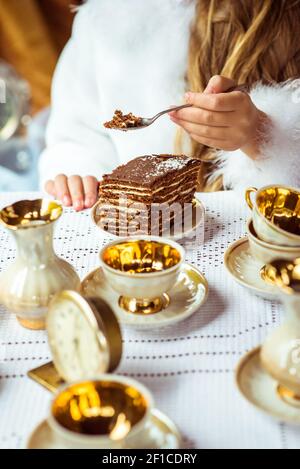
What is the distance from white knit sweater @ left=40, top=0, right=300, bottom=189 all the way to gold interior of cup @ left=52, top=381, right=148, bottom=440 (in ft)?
2.74

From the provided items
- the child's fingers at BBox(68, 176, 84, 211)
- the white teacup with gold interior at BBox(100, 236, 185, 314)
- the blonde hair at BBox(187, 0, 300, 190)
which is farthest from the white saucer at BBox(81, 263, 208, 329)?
the blonde hair at BBox(187, 0, 300, 190)

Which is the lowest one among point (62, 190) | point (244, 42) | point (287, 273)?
point (62, 190)

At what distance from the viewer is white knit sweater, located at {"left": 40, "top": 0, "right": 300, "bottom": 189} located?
152 centimetres

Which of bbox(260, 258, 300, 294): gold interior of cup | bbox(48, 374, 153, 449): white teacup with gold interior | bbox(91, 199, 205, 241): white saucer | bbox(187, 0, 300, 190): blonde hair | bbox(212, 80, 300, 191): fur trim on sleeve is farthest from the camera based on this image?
bbox(187, 0, 300, 190): blonde hair

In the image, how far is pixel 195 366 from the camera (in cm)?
73

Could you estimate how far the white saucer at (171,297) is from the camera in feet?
2.59

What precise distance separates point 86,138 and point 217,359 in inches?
43.0

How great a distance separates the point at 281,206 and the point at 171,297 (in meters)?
0.22

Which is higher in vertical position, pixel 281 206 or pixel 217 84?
pixel 217 84

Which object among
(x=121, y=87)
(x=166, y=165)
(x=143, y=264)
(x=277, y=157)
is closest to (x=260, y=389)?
(x=143, y=264)

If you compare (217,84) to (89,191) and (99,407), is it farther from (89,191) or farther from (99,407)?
(99,407)

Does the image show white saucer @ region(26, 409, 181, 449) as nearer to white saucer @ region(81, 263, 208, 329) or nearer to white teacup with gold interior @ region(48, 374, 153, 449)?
white teacup with gold interior @ region(48, 374, 153, 449)

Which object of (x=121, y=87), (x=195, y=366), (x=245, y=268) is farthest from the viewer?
(x=121, y=87)

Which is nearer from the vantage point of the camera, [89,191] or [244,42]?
[89,191]
